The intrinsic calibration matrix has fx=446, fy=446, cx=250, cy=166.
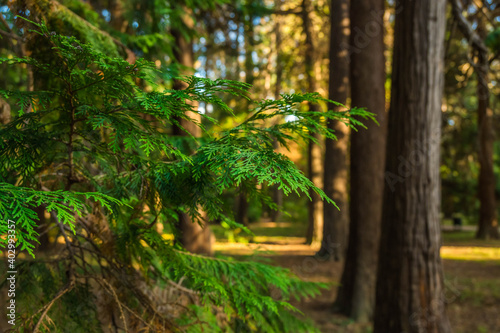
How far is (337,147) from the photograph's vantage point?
43.0 ft

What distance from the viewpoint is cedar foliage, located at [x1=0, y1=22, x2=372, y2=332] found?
5.58 ft

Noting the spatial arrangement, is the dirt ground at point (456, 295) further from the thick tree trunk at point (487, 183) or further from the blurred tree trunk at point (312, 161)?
the thick tree trunk at point (487, 183)

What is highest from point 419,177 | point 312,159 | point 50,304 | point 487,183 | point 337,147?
point 312,159

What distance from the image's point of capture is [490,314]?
873 cm

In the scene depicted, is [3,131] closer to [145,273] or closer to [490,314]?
[145,273]

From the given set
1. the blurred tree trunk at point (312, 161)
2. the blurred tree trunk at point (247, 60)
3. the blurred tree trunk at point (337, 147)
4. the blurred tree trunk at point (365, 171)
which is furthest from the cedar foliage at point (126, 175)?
the blurred tree trunk at point (312, 161)

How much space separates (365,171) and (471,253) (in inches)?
394

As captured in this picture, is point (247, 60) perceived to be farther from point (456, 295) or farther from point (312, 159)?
point (456, 295)

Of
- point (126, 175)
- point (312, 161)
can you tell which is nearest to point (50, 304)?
point (126, 175)

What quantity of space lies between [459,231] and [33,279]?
1031 inches

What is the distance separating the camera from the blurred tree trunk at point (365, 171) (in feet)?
27.5

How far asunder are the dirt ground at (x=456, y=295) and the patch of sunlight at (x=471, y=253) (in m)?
0.78

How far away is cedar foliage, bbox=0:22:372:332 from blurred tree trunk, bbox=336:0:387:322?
5819 mm

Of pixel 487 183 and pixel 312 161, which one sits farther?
pixel 487 183
